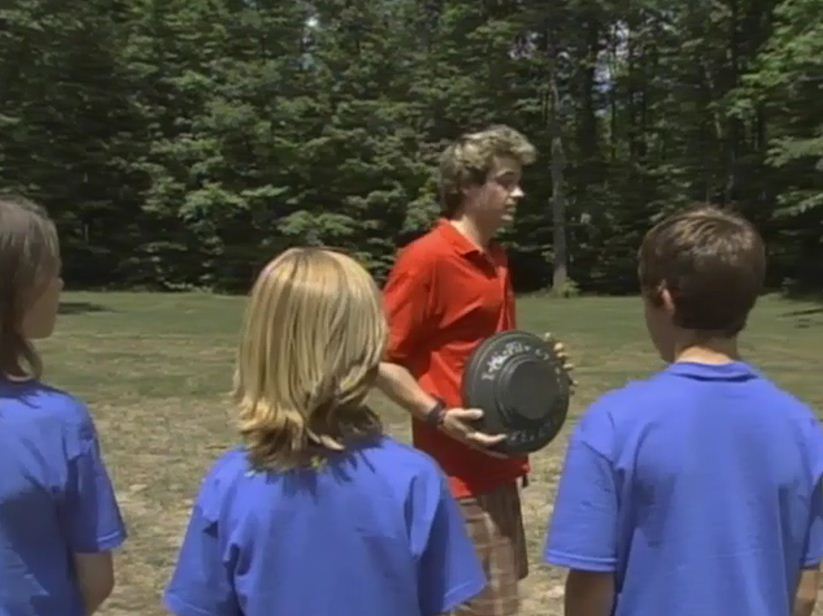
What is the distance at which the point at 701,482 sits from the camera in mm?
2486

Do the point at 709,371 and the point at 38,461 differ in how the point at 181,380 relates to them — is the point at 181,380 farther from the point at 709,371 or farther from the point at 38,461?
the point at 709,371

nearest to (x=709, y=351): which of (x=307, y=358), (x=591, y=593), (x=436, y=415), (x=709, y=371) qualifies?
(x=709, y=371)

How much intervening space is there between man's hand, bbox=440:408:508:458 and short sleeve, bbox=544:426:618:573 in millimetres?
Result: 1231

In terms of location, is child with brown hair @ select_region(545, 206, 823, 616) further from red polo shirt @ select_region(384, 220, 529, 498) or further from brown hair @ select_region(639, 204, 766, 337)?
red polo shirt @ select_region(384, 220, 529, 498)

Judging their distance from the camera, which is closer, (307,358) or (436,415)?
(307,358)

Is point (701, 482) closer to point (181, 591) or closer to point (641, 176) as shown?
point (181, 591)

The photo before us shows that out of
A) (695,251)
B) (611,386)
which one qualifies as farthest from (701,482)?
(611,386)

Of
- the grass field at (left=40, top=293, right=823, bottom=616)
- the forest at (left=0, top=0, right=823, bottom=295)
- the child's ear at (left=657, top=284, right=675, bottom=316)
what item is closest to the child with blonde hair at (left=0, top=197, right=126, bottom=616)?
the child's ear at (left=657, top=284, right=675, bottom=316)

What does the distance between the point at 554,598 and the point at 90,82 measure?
1437 inches

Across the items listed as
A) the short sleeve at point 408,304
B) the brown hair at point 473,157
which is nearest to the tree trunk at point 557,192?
the brown hair at point 473,157

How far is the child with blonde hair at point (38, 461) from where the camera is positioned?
2533 millimetres

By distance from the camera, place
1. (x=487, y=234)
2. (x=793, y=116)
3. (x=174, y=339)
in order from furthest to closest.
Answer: (x=793, y=116) < (x=174, y=339) < (x=487, y=234)

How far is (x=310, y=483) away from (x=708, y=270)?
82 centimetres

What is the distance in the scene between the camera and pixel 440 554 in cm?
244
